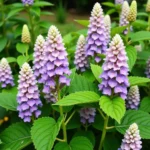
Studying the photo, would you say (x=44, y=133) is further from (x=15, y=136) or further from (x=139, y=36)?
(x=139, y=36)

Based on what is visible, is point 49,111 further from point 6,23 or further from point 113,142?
point 6,23

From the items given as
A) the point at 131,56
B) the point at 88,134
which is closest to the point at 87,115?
the point at 88,134

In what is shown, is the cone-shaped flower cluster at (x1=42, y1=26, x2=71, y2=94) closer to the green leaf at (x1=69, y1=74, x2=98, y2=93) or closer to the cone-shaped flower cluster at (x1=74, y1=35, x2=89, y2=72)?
the green leaf at (x1=69, y1=74, x2=98, y2=93)

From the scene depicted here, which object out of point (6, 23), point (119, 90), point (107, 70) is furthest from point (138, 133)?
point (6, 23)

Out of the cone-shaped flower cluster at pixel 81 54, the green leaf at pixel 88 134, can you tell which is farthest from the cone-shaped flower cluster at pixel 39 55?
the green leaf at pixel 88 134

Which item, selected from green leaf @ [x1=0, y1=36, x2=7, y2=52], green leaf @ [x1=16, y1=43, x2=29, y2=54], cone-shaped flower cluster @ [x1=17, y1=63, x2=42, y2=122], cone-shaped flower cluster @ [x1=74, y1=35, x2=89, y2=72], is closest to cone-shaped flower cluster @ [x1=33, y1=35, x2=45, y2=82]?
cone-shaped flower cluster @ [x1=17, y1=63, x2=42, y2=122]

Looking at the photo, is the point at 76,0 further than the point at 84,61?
Yes
